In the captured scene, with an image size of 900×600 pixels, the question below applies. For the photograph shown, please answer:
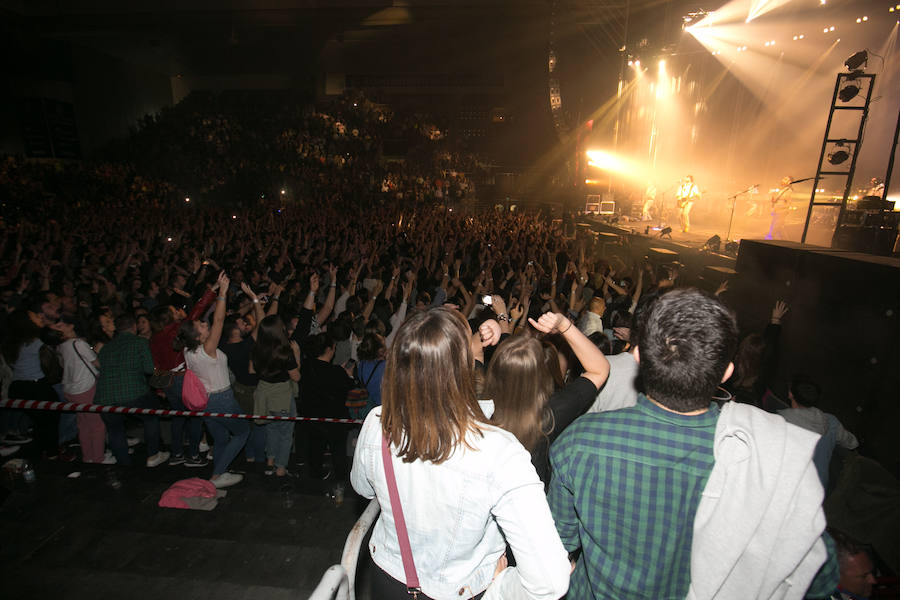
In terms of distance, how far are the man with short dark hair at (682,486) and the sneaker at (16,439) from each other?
5892 mm

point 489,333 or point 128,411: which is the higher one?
point 489,333

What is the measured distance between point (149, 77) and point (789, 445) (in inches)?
1242

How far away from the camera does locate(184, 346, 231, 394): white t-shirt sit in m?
3.69

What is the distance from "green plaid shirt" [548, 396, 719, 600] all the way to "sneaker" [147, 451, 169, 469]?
433 centimetres

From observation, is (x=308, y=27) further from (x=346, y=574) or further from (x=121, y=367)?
(x=346, y=574)

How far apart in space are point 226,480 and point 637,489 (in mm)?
3820

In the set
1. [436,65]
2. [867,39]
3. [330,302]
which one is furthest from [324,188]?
[867,39]

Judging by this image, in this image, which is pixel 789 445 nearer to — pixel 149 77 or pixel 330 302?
pixel 330 302

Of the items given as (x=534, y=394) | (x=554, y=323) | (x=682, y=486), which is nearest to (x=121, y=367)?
(x=534, y=394)

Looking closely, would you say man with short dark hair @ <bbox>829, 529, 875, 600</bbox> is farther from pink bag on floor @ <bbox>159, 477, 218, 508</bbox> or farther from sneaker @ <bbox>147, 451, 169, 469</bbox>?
sneaker @ <bbox>147, 451, 169, 469</bbox>

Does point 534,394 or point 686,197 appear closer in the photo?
point 534,394

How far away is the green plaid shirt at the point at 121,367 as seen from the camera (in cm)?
381

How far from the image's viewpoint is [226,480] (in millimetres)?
3908

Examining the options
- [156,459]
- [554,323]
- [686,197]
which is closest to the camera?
[554,323]
